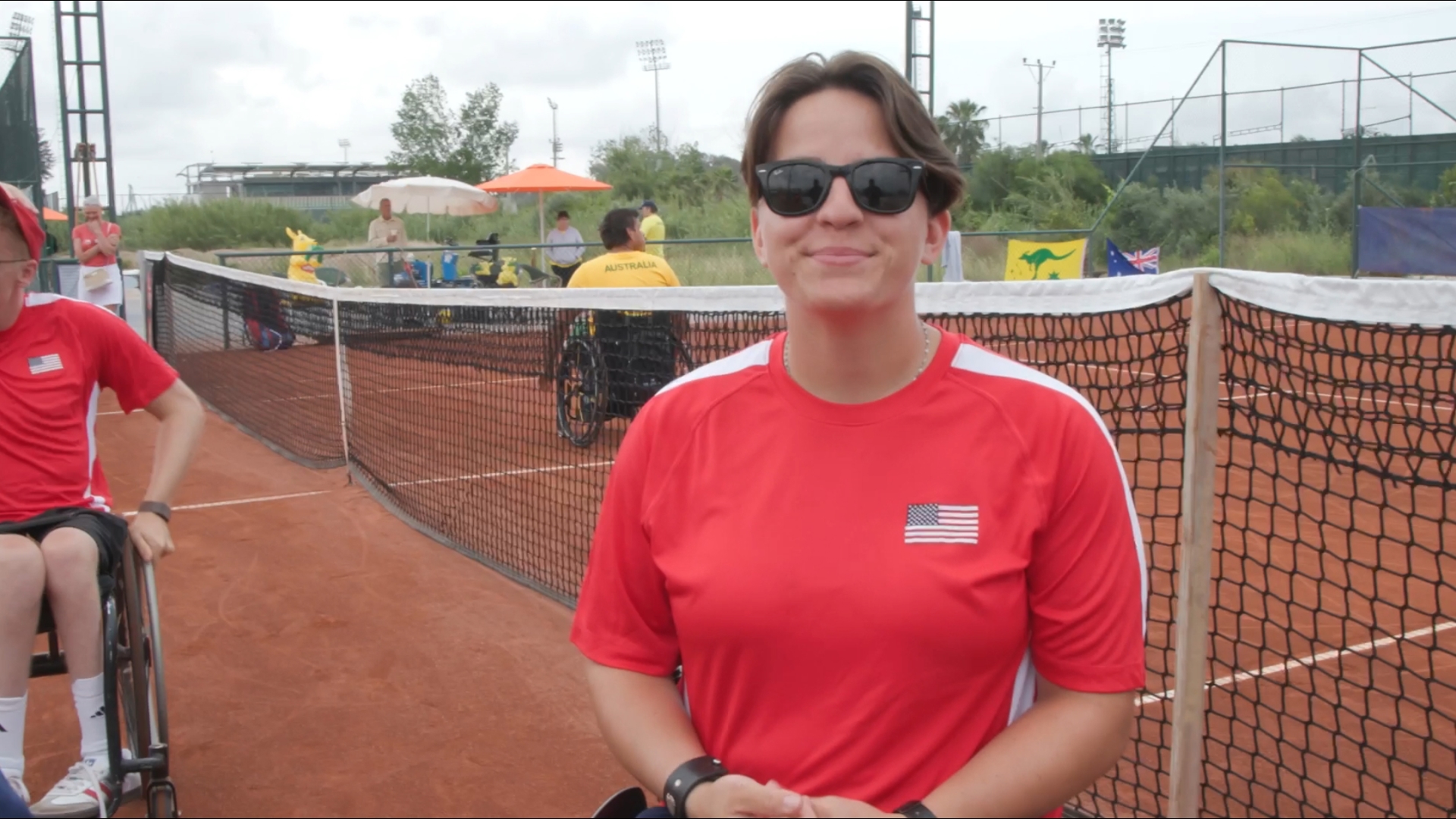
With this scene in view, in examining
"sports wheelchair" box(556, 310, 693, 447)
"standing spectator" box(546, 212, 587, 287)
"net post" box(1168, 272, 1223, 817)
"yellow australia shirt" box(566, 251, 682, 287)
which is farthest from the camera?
"standing spectator" box(546, 212, 587, 287)

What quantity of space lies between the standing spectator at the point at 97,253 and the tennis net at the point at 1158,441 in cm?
77

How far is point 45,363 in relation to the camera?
3.45 meters

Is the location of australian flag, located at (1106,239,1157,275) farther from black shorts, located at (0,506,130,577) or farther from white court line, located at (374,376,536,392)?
black shorts, located at (0,506,130,577)

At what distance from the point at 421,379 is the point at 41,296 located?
5.25 m

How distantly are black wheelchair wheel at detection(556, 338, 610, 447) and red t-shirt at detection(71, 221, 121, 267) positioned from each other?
541 centimetres

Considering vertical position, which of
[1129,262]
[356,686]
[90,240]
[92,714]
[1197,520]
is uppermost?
[90,240]

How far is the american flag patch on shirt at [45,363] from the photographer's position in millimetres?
3428

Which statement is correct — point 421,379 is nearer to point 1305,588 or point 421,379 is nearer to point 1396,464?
point 1305,588

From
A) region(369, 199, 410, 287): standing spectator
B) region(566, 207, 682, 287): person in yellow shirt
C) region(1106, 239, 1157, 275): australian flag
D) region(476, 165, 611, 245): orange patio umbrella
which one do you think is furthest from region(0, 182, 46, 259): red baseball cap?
region(476, 165, 611, 245): orange patio umbrella

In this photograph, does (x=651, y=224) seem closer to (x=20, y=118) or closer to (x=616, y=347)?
(x=20, y=118)

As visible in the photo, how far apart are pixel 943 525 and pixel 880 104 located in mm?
594

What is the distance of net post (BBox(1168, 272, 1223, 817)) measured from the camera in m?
2.86

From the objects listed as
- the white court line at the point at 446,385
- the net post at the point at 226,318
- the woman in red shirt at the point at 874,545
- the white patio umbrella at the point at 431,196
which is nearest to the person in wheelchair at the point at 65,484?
the woman in red shirt at the point at 874,545

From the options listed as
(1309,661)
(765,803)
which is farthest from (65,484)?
(1309,661)
